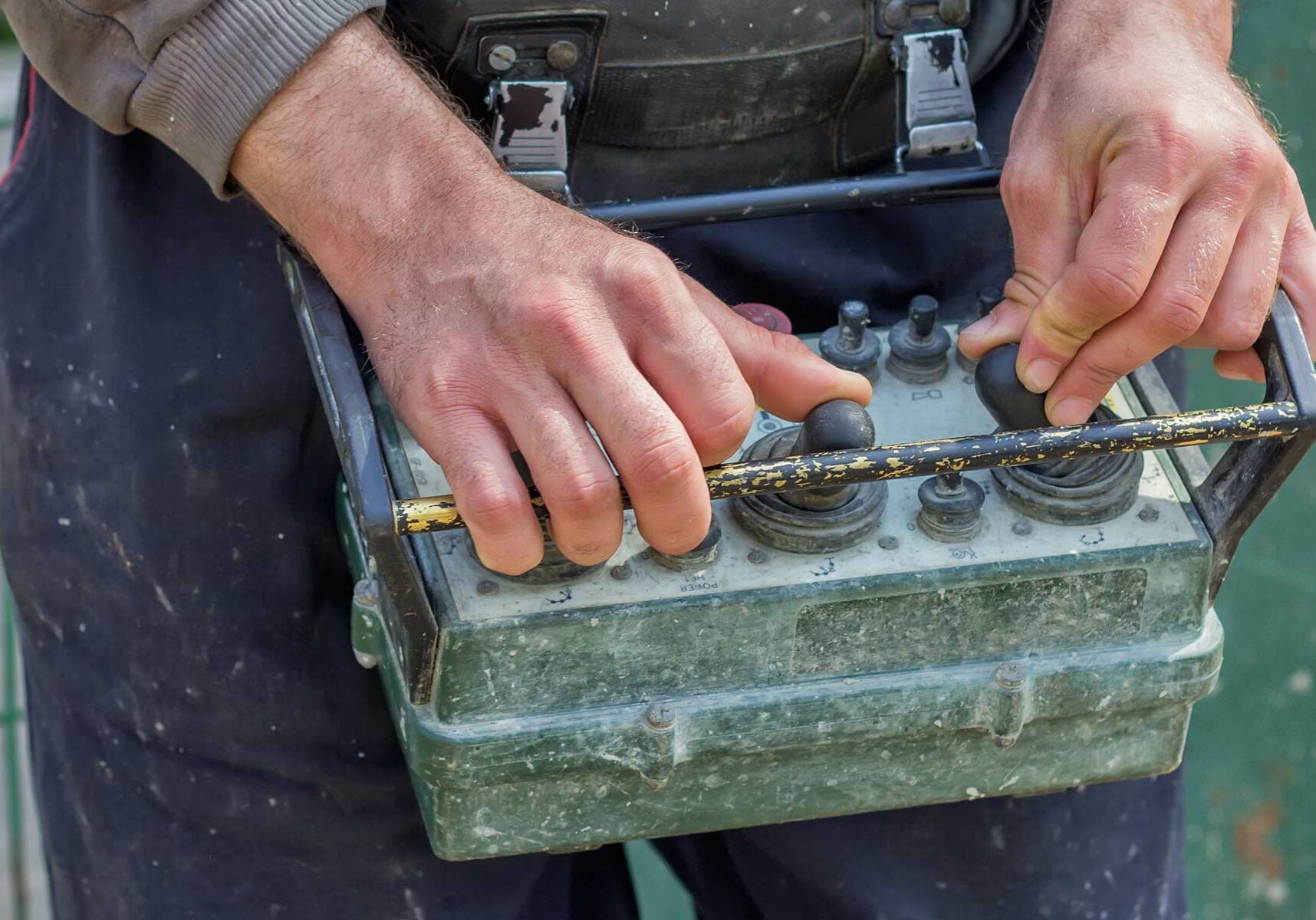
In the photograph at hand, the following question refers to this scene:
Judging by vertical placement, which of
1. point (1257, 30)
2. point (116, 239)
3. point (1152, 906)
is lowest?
point (1152, 906)

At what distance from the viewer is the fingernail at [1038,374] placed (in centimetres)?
104

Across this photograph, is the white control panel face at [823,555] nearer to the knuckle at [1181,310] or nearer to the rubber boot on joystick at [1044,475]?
the rubber boot on joystick at [1044,475]

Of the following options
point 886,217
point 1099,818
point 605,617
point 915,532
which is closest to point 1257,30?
point 886,217

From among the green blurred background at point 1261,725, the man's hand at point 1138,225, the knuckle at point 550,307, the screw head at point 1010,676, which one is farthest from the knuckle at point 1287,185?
the green blurred background at point 1261,725

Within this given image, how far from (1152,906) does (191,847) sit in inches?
32.2

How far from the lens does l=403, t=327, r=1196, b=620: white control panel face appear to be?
1007mm

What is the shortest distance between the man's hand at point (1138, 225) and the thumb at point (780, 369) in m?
0.13

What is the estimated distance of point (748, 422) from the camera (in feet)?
3.14

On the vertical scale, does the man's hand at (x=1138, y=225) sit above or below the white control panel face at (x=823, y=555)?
above

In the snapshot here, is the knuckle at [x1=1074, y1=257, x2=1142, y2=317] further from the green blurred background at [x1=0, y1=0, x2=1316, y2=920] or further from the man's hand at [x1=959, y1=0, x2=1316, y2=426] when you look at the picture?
the green blurred background at [x1=0, y1=0, x2=1316, y2=920]

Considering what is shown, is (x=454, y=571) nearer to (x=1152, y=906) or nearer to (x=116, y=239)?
(x=116, y=239)

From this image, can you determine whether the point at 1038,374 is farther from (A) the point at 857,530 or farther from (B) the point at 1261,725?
(B) the point at 1261,725

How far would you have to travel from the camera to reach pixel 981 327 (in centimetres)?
112

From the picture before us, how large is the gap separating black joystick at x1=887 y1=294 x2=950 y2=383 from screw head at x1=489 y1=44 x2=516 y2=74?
33 cm
